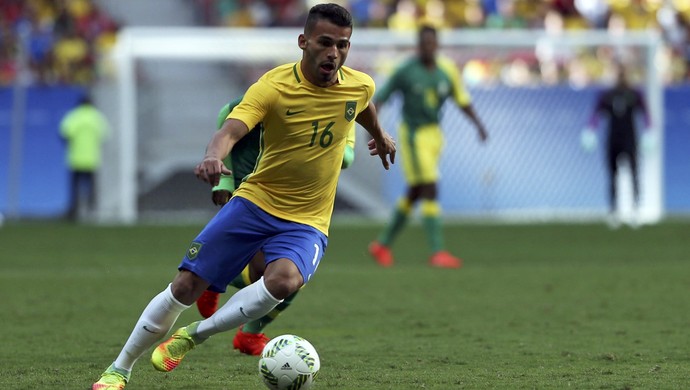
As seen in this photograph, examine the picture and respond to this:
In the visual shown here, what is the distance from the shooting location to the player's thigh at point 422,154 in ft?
47.4

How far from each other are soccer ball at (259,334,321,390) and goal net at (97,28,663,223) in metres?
17.0

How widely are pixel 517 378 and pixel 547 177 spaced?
1805 cm

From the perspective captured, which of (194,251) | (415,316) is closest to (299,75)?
(194,251)

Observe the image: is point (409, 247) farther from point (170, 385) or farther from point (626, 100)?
point (170, 385)

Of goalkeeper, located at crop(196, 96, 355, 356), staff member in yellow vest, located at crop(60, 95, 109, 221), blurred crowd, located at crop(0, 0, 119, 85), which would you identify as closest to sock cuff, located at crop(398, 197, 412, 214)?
goalkeeper, located at crop(196, 96, 355, 356)

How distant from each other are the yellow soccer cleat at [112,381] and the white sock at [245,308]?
0.55 m

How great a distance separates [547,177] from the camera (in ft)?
80.3

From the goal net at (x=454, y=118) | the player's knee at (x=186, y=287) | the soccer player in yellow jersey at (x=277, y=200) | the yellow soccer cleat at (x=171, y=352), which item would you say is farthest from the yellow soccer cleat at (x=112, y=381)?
the goal net at (x=454, y=118)

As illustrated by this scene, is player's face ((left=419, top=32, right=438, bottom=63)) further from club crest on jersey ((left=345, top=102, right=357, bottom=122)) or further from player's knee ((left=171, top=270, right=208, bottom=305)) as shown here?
player's knee ((left=171, top=270, right=208, bottom=305))

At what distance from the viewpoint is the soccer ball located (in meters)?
6.09

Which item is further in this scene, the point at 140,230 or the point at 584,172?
the point at 584,172

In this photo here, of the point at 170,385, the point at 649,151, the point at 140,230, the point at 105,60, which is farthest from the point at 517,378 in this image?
the point at 105,60

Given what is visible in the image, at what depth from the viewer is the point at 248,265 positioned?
7.95 m

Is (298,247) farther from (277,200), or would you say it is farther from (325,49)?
(325,49)
